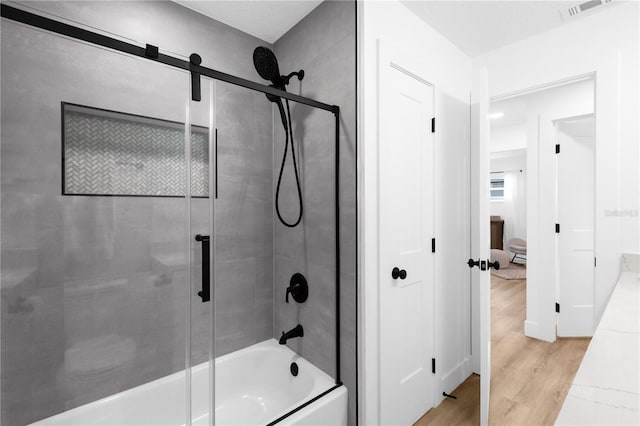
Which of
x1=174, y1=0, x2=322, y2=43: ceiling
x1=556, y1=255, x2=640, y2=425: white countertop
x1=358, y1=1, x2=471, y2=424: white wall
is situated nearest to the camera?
x1=556, y1=255, x2=640, y2=425: white countertop

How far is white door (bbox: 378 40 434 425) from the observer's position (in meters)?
1.65

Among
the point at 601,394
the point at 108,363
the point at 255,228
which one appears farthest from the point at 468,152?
the point at 108,363

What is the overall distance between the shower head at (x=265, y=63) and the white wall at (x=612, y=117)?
1.97 metres

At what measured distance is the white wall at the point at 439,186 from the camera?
5.10 ft

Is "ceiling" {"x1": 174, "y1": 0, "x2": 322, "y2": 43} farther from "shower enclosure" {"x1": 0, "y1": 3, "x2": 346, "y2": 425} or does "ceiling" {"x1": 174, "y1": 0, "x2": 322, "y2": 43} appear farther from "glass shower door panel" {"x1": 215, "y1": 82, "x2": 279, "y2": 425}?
"glass shower door panel" {"x1": 215, "y1": 82, "x2": 279, "y2": 425}

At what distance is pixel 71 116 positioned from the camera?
1.25 meters

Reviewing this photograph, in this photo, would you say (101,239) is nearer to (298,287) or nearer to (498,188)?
(298,287)

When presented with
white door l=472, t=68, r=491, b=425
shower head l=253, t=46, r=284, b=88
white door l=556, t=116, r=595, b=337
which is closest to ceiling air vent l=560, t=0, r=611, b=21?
white door l=472, t=68, r=491, b=425

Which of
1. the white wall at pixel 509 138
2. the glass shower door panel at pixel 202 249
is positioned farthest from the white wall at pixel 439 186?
the white wall at pixel 509 138

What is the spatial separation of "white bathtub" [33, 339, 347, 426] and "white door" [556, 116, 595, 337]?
2.71m

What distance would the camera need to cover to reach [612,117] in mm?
1873

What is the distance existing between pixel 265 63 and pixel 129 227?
115 centimetres

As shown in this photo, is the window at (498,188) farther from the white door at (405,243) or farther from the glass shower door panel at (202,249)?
the glass shower door panel at (202,249)

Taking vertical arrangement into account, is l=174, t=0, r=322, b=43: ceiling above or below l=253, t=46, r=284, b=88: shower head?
above
